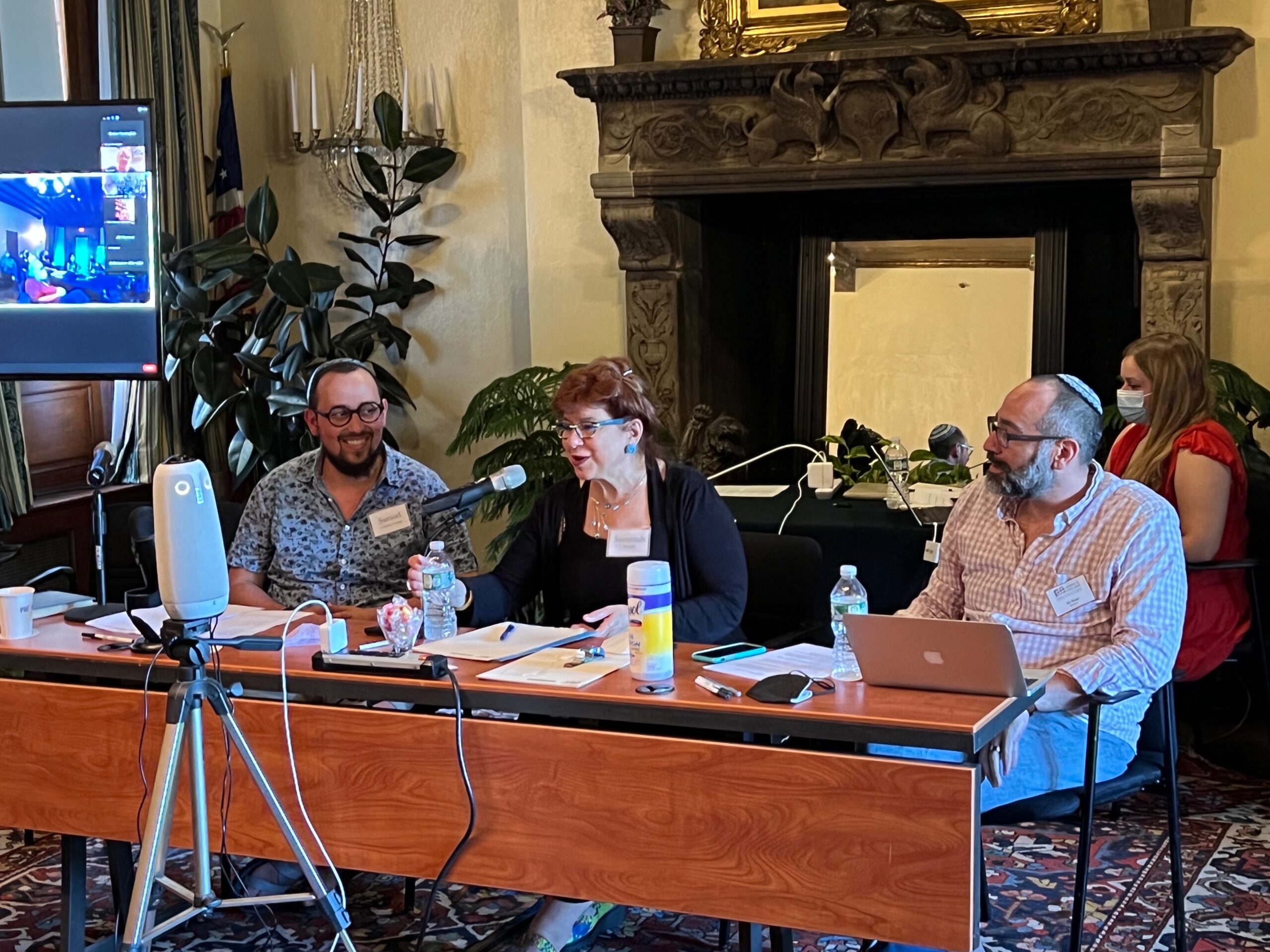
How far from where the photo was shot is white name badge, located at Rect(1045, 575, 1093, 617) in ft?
9.22

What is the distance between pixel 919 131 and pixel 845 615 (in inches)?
108

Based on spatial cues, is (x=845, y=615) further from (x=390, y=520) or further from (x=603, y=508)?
(x=390, y=520)

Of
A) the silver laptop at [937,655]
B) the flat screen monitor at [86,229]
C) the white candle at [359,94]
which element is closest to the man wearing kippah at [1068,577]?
the silver laptop at [937,655]

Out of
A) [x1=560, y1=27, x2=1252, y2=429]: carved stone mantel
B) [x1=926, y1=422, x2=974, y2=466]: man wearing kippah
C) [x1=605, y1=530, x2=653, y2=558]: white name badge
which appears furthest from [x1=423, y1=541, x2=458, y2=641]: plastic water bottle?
[x1=560, y1=27, x2=1252, y2=429]: carved stone mantel

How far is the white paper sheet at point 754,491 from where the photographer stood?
4754 millimetres

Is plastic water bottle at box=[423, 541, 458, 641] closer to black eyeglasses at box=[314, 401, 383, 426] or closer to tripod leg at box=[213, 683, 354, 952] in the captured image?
tripod leg at box=[213, 683, 354, 952]

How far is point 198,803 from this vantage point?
7.55 feet

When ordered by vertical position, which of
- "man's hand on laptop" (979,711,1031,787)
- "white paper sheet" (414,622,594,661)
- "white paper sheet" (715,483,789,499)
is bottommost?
"white paper sheet" (715,483,789,499)

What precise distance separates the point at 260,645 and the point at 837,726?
967 mm

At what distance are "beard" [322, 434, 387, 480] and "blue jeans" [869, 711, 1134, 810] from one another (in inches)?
57.3

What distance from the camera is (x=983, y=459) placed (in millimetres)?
5043

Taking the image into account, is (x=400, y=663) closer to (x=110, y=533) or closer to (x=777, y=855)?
(x=777, y=855)

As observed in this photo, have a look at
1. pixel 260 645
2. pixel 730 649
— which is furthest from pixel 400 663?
pixel 730 649

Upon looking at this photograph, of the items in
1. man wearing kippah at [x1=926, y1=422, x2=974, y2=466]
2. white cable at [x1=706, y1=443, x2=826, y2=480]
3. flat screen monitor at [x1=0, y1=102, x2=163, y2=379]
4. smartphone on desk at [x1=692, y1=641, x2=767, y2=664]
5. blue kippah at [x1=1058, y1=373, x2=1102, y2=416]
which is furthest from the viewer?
white cable at [x1=706, y1=443, x2=826, y2=480]
